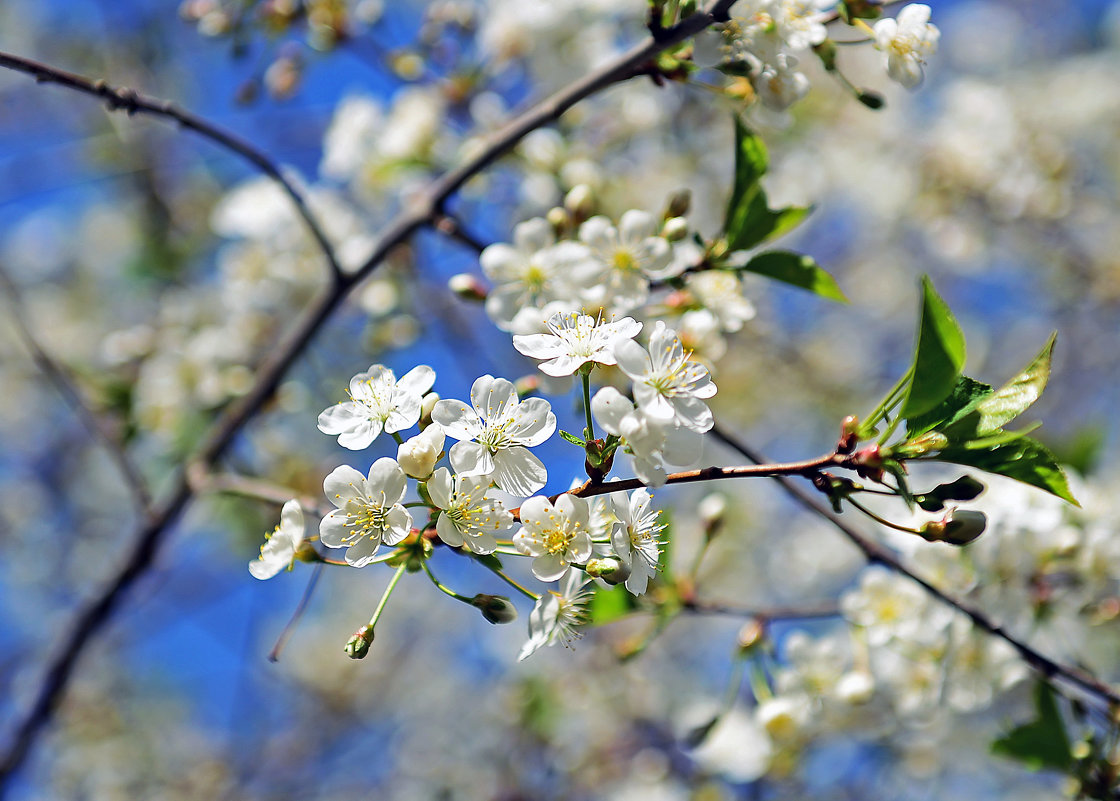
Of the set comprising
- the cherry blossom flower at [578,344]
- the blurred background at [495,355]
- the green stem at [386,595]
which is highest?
the cherry blossom flower at [578,344]

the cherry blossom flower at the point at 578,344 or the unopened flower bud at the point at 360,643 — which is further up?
the cherry blossom flower at the point at 578,344

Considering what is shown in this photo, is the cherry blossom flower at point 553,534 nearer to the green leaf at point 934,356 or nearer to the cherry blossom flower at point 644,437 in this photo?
the cherry blossom flower at point 644,437

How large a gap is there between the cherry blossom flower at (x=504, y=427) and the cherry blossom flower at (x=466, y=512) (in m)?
0.03

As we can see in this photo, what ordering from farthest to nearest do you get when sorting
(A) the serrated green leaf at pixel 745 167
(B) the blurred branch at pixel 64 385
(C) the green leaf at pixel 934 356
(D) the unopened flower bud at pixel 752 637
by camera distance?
(B) the blurred branch at pixel 64 385 < (D) the unopened flower bud at pixel 752 637 < (A) the serrated green leaf at pixel 745 167 < (C) the green leaf at pixel 934 356

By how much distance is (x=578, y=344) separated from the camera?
1230 millimetres

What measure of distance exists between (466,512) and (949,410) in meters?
0.69

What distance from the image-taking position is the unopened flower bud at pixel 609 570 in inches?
44.7

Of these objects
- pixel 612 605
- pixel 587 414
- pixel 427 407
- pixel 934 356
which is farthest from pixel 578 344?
pixel 612 605

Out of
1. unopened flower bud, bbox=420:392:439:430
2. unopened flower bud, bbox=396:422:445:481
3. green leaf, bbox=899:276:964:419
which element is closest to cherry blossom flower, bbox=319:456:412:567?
unopened flower bud, bbox=396:422:445:481

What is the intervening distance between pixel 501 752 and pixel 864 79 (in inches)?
185

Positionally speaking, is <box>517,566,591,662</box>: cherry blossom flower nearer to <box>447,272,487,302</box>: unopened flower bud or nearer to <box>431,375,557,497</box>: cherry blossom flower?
<box>431,375,557,497</box>: cherry blossom flower

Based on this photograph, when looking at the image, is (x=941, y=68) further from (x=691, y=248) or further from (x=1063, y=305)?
(x=691, y=248)

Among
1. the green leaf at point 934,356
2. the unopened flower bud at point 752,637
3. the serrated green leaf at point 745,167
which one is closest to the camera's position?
the green leaf at point 934,356

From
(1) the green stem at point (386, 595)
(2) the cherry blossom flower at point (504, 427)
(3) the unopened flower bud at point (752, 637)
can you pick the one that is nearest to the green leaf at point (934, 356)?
(2) the cherry blossom flower at point (504, 427)
